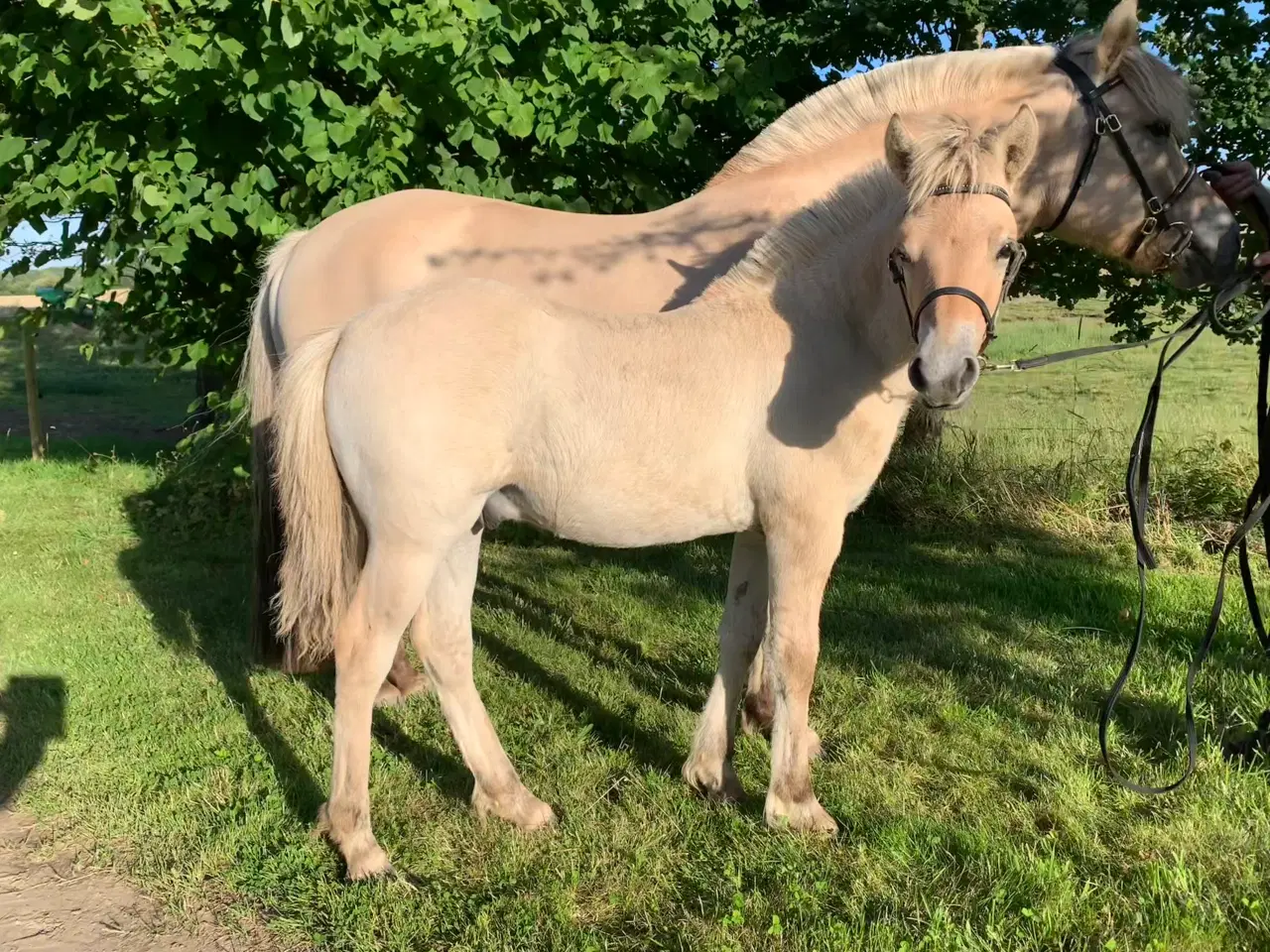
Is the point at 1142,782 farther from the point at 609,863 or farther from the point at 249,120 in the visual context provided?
the point at 249,120

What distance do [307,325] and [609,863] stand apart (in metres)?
2.60

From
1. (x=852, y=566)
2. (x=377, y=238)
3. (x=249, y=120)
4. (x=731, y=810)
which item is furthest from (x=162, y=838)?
(x=852, y=566)

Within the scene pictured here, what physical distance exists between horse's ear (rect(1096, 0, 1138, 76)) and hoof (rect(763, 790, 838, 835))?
2839 mm

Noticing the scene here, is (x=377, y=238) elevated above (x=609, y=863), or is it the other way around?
(x=377, y=238)

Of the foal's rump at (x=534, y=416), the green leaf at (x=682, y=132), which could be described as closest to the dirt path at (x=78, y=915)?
the foal's rump at (x=534, y=416)

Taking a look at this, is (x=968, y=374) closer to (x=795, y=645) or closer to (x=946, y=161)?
(x=946, y=161)

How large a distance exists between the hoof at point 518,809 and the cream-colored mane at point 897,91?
2.54m

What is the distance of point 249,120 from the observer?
4840 millimetres

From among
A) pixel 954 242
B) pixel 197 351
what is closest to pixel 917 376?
pixel 954 242

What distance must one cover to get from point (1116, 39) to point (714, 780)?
3.04 m

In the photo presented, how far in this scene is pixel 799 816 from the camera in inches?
110

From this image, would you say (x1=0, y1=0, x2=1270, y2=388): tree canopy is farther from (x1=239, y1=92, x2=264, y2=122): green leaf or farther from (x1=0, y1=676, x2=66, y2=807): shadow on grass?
(x1=0, y1=676, x2=66, y2=807): shadow on grass

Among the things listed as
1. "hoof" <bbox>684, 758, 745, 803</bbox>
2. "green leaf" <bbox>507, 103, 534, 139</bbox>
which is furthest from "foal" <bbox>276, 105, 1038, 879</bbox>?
"green leaf" <bbox>507, 103, 534, 139</bbox>

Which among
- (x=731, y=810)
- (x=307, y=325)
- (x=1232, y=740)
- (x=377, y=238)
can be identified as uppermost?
(x=377, y=238)
